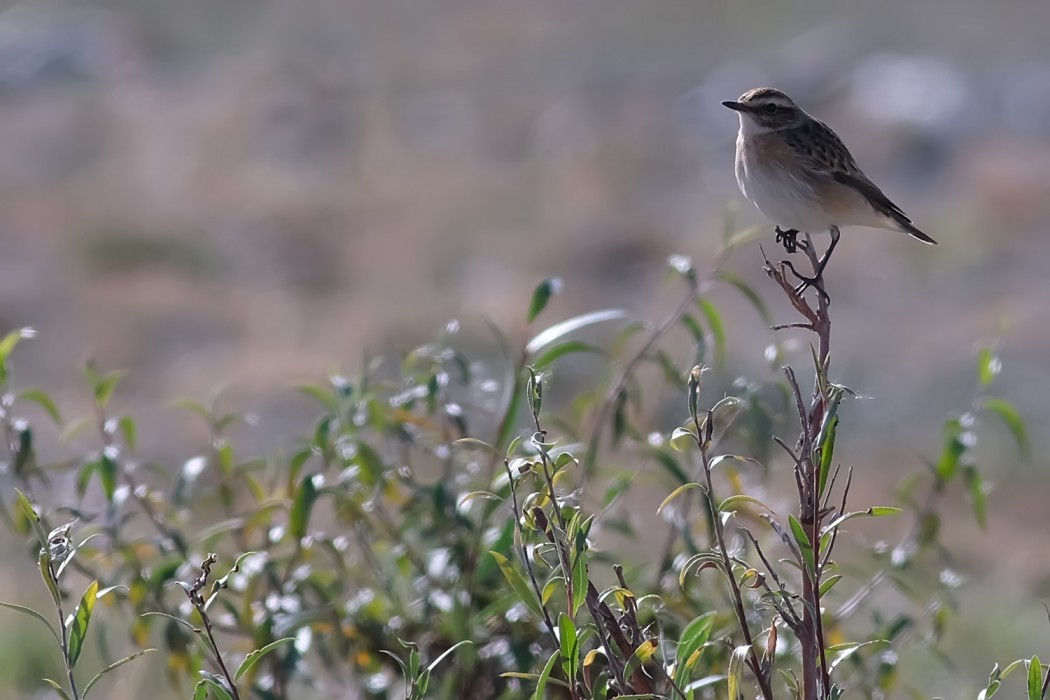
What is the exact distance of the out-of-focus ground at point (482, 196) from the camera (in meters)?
13.2

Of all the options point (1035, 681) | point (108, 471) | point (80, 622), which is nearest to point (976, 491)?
point (1035, 681)

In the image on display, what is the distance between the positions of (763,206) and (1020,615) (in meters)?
4.05

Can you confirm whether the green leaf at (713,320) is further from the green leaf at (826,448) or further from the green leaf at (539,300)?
the green leaf at (826,448)

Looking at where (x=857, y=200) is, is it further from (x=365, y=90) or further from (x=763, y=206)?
(x=365, y=90)

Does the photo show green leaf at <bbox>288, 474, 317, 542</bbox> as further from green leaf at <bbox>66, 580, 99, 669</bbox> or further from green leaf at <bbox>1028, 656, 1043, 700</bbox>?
green leaf at <bbox>1028, 656, 1043, 700</bbox>

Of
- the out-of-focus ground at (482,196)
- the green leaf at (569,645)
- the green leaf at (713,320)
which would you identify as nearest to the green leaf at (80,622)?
the green leaf at (569,645)

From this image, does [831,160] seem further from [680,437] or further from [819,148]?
[680,437]

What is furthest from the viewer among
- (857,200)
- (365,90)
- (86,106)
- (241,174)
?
(365,90)

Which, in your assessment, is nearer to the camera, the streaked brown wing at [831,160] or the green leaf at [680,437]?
the green leaf at [680,437]

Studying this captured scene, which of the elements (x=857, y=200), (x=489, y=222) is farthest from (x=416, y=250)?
(x=857, y=200)

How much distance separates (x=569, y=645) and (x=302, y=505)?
144 cm

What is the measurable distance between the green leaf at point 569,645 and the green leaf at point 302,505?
1.38 meters

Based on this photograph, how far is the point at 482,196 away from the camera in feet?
67.6

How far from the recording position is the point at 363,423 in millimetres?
4258
